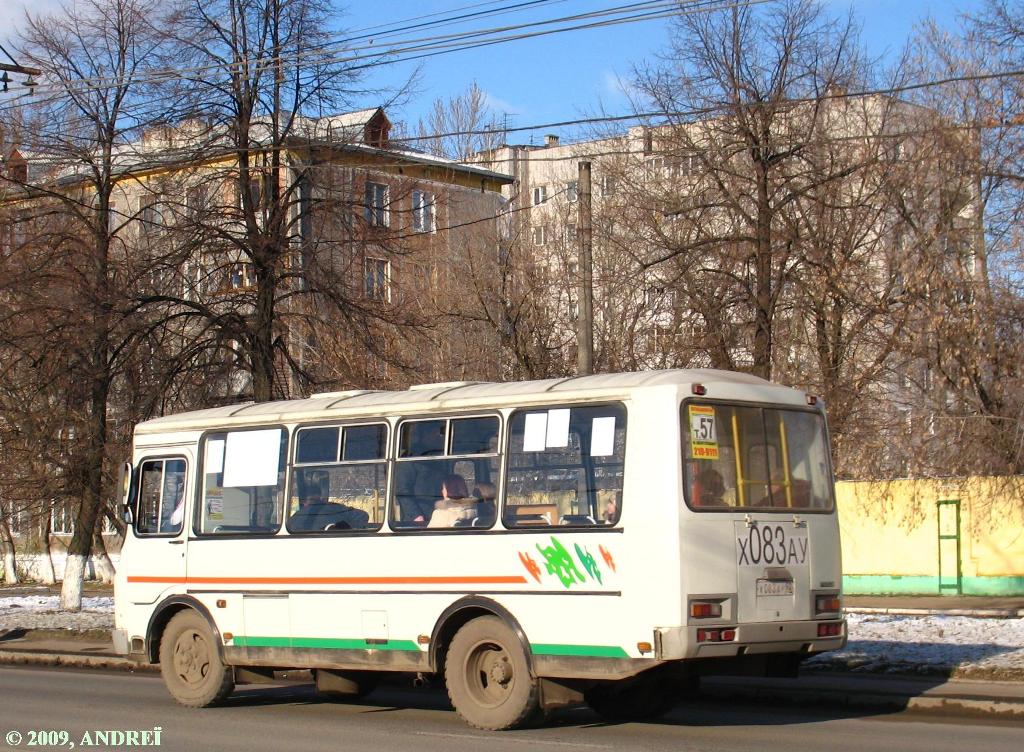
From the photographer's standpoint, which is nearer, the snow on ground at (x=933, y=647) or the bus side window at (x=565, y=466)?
the bus side window at (x=565, y=466)

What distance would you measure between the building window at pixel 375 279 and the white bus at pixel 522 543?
12.7m

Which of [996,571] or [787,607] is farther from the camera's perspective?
[996,571]

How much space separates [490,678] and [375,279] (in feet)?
56.8

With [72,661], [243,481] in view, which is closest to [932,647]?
[243,481]

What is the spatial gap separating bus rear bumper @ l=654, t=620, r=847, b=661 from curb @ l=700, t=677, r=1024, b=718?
4.74ft

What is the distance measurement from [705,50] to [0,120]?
45.5ft


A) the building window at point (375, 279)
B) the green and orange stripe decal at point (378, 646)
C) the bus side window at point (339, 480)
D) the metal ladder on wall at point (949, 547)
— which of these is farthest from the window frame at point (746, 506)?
the metal ladder on wall at point (949, 547)

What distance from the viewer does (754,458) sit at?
1102 centimetres

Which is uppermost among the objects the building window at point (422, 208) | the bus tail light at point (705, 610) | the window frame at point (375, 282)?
the building window at point (422, 208)

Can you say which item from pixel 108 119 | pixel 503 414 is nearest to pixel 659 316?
pixel 108 119

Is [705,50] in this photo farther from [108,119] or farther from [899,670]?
[899,670]

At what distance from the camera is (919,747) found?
9.89 meters

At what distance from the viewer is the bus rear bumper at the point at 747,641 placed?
33.2 ft

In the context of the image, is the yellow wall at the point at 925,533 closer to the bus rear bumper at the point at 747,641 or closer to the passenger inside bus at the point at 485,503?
the bus rear bumper at the point at 747,641
